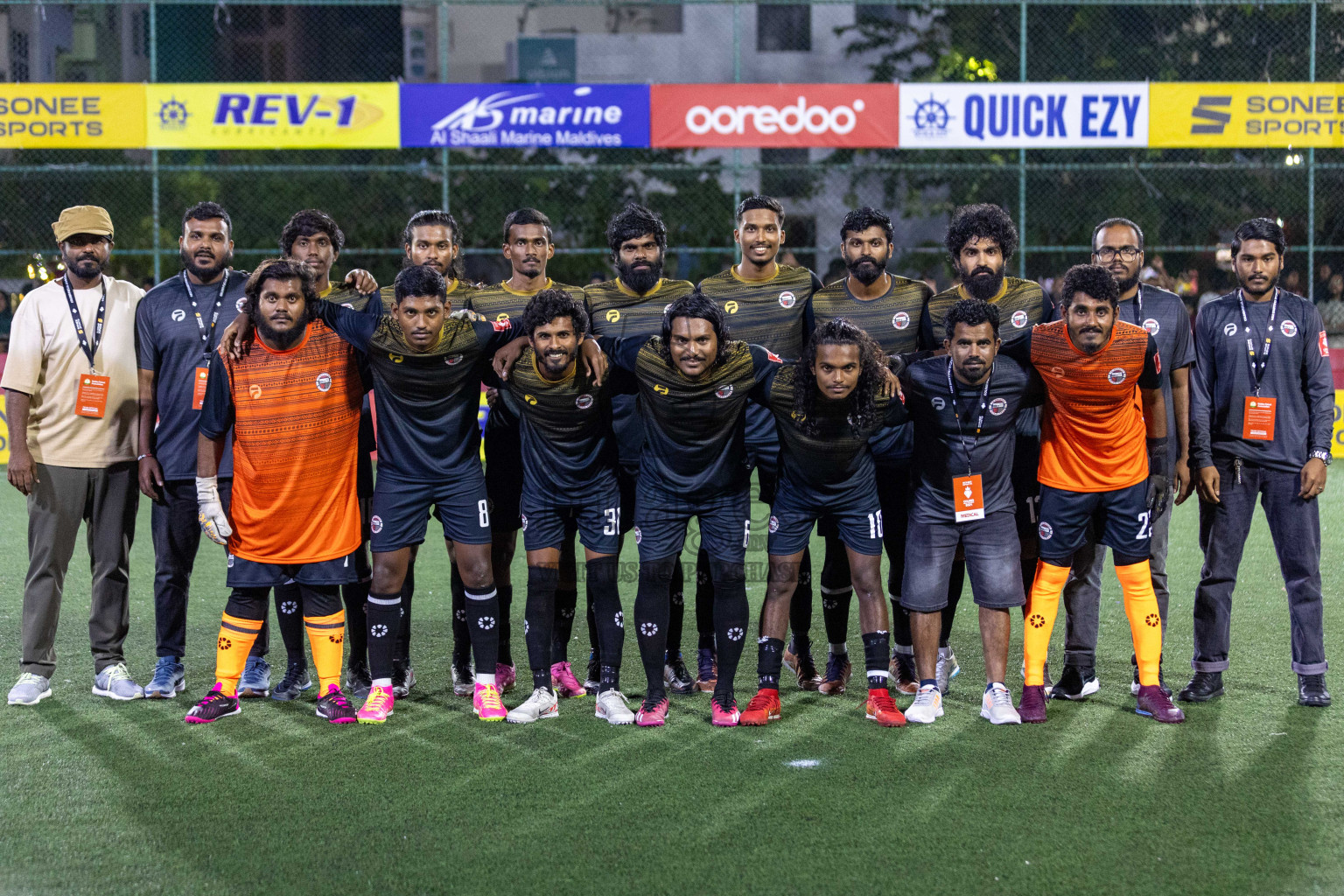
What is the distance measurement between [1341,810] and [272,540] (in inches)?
151

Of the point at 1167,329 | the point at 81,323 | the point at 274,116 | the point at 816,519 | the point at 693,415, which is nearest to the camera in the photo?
the point at 693,415

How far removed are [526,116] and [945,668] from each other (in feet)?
35.7

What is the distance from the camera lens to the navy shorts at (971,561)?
5.06 metres

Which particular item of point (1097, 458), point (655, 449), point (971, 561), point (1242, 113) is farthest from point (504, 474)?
point (1242, 113)

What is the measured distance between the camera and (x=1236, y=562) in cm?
543

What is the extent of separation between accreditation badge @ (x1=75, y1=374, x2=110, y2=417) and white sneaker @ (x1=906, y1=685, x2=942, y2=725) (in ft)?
11.6

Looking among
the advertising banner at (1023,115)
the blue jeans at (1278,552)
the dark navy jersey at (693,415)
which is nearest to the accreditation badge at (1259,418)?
the blue jeans at (1278,552)

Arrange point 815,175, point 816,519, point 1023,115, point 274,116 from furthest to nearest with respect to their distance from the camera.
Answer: point 815,175 → point 1023,115 → point 274,116 → point 816,519

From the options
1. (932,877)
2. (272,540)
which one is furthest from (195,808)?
(932,877)

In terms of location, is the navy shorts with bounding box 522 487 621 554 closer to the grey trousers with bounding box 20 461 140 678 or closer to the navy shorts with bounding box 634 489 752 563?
the navy shorts with bounding box 634 489 752 563

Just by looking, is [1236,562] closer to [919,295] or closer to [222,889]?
[919,295]

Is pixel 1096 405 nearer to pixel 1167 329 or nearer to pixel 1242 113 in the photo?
pixel 1167 329

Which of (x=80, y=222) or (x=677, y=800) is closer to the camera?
(x=677, y=800)

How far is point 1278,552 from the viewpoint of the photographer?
5.35 m
